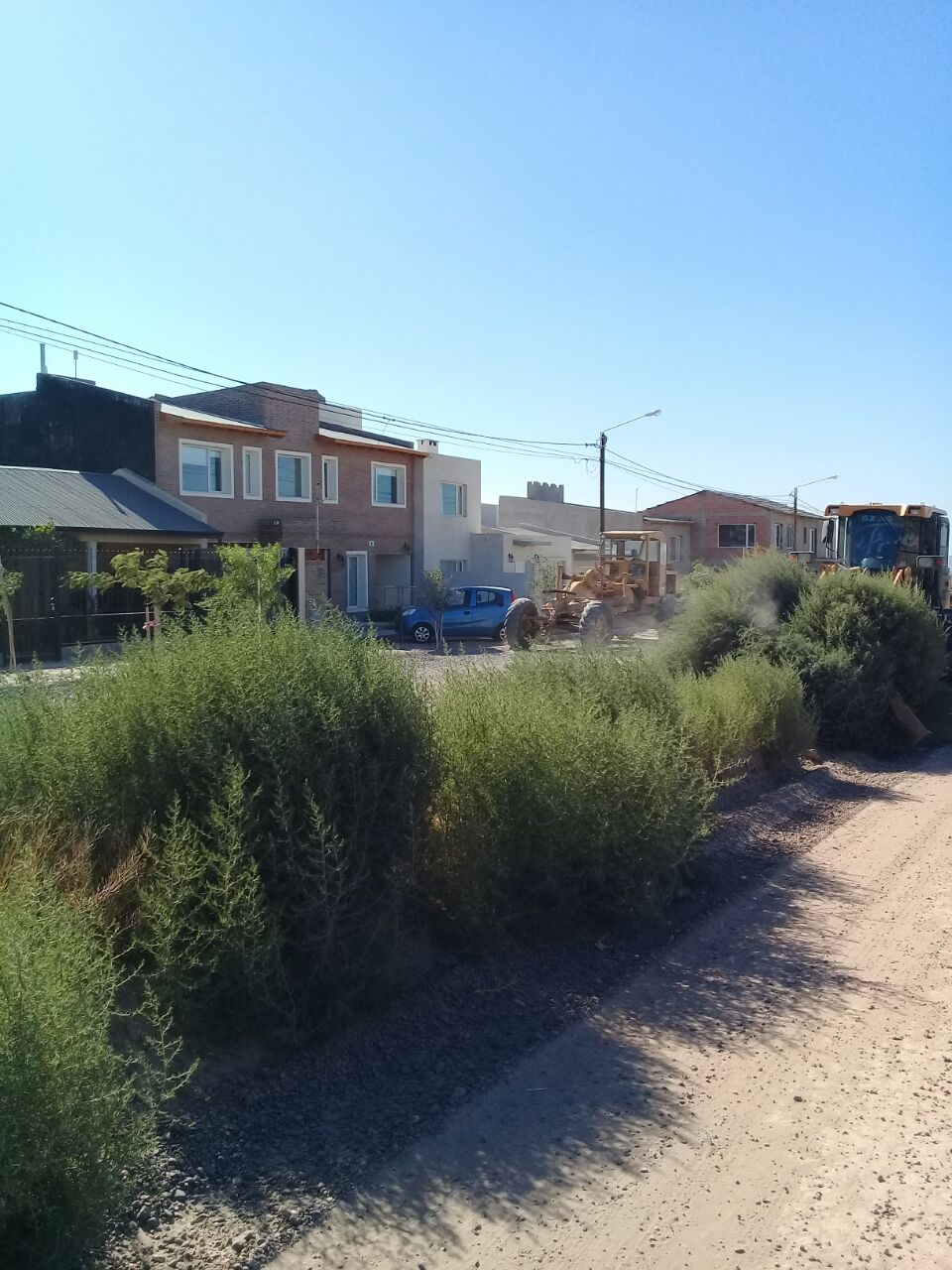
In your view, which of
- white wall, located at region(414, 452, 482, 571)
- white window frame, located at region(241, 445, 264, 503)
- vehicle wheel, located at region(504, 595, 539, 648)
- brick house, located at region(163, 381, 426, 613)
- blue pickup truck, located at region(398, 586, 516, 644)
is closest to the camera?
vehicle wheel, located at region(504, 595, 539, 648)

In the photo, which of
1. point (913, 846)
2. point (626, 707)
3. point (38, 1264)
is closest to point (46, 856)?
point (38, 1264)

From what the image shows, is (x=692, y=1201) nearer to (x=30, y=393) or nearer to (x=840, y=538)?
(x=840, y=538)

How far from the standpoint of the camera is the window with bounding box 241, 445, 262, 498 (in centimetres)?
3041

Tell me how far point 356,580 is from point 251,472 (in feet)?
18.2

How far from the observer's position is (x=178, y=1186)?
3766mm

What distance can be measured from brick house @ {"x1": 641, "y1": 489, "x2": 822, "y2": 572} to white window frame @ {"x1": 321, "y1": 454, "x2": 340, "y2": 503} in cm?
2687

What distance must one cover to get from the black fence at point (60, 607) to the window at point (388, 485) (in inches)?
480

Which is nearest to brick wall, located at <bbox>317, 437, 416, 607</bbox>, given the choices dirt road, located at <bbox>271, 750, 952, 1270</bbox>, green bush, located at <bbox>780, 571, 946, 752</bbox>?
green bush, located at <bbox>780, 571, 946, 752</bbox>

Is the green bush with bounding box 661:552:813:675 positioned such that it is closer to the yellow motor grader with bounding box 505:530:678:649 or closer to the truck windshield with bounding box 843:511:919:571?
the truck windshield with bounding box 843:511:919:571

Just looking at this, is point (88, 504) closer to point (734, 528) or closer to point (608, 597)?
point (608, 597)

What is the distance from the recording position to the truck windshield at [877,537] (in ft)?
62.1

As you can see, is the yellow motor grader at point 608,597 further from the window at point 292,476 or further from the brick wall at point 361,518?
the window at point 292,476

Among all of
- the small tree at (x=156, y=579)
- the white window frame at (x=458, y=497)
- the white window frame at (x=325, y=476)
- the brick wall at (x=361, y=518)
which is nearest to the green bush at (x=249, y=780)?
the small tree at (x=156, y=579)

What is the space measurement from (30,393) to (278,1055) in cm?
2807
